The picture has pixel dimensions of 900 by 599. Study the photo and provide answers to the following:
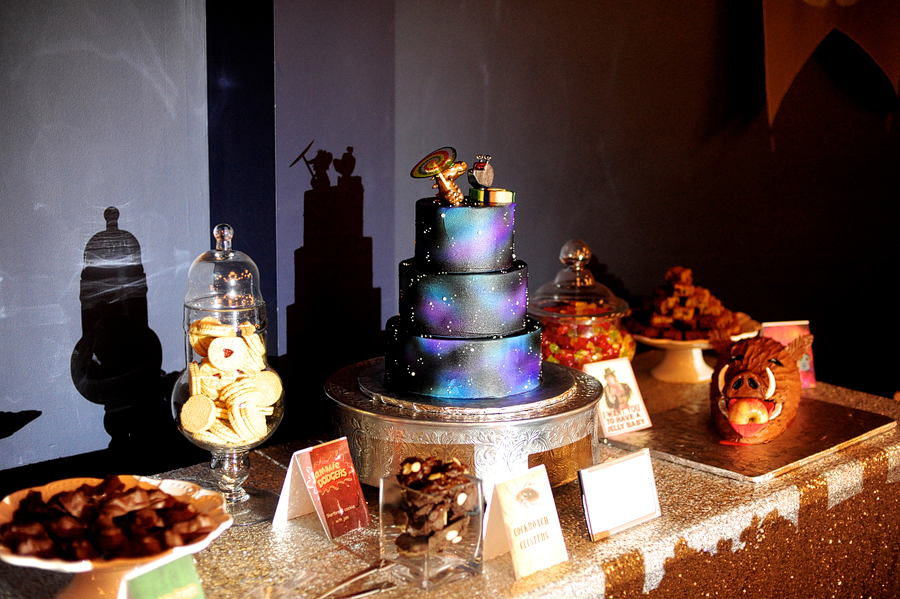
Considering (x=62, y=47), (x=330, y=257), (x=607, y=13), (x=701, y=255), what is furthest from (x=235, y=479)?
(x=701, y=255)

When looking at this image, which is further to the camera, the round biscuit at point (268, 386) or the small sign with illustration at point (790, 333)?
the small sign with illustration at point (790, 333)

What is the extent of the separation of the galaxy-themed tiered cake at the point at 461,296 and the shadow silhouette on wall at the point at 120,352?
1.68 feet

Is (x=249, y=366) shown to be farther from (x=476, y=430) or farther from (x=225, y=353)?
(x=476, y=430)

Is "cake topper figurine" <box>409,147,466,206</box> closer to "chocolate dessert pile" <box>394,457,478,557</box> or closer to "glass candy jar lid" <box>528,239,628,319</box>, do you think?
"chocolate dessert pile" <box>394,457,478,557</box>

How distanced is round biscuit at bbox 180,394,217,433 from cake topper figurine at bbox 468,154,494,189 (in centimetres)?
49

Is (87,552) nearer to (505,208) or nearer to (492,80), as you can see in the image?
(505,208)

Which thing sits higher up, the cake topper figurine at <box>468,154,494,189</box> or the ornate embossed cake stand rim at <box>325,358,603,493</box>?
the cake topper figurine at <box>468,154,494,189</box>

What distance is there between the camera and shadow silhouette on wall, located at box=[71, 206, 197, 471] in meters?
1.39

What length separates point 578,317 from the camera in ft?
5.52

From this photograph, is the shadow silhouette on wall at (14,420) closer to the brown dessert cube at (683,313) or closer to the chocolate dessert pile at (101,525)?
the chocolate dessert pile at (101,525)

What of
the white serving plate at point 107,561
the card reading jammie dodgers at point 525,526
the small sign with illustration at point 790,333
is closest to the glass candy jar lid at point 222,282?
the white serving plate at point 107,561

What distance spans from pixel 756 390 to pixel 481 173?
64 centimetres

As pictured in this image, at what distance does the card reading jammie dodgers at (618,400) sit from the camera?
1540mm

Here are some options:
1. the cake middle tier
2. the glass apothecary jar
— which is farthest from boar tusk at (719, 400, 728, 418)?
the cake middle tier
